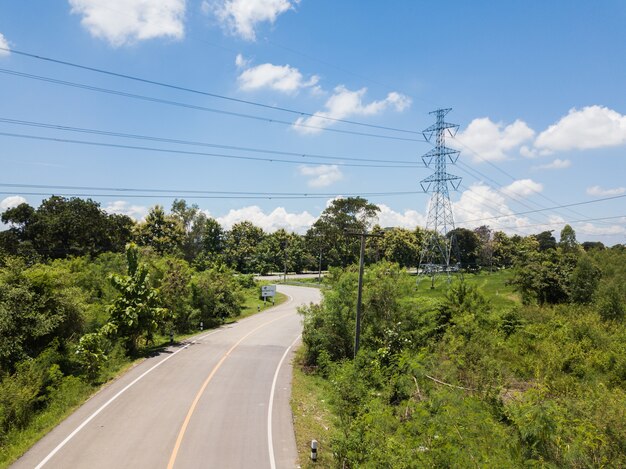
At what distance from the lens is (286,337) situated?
106 ft

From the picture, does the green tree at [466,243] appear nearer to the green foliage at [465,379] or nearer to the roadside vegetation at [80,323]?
the green foliage at [465,379]

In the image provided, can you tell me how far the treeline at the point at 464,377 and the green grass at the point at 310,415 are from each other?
2.60 ft

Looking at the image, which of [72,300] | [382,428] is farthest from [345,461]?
[72,300]

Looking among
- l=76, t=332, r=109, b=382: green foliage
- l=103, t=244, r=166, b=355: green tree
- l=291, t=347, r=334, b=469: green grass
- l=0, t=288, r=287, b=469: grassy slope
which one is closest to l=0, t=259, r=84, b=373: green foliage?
l=76, t=332, r=109, b=382: green foliage

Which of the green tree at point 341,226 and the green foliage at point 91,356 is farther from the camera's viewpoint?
the green tree at point 341,226

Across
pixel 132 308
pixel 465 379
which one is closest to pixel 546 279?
pixel 465 379

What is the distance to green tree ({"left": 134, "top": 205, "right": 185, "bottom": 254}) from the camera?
2601 inches

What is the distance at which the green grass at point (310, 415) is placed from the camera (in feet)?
45.8

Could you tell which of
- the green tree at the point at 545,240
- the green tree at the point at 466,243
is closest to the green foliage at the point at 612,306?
the green tree at the point at 466,243

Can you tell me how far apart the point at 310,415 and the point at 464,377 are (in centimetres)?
728

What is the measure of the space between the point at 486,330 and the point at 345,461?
15.1 meters

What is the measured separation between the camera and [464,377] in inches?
704

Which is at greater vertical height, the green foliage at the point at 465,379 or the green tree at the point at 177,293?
the green tree at the point at 177,293

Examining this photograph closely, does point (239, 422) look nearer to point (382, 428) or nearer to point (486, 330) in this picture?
point (382, 428)
